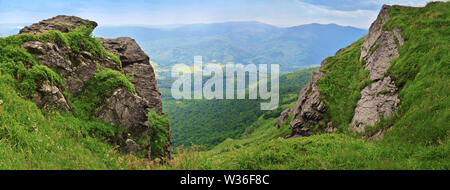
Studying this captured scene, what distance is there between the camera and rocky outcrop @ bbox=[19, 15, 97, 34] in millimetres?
18094

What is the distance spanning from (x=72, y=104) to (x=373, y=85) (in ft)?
73.5

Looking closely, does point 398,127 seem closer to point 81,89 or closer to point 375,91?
point 375,91

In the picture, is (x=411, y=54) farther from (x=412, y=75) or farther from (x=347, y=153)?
(x=347, y=153)

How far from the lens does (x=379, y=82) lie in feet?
62.3

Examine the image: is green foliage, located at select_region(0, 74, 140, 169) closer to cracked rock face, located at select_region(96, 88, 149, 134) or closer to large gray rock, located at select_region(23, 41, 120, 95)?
cracked rock face, located at select_region(96, 88, 149, 134)

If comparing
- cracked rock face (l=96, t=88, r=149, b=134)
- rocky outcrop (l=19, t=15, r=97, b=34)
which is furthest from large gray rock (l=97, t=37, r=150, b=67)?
cracked rock face (l=96, t=88, r=149, b=134)

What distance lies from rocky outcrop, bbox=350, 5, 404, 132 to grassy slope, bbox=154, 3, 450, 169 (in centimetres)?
76

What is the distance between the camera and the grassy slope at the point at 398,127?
729 centimetres

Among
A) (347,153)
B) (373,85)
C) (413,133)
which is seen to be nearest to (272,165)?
(347,153)

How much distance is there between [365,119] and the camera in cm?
1686

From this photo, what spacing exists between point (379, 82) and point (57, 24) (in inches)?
1102

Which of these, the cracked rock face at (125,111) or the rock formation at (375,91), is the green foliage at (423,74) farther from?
the cracked rock face at (125,111)

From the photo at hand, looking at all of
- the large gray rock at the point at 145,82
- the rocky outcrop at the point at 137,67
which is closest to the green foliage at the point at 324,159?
the large gray rock at the point at 145,82
